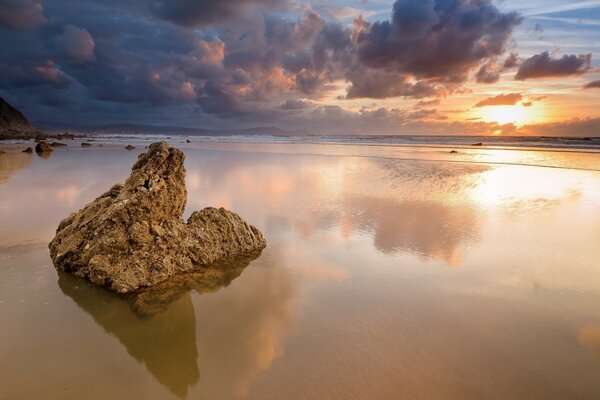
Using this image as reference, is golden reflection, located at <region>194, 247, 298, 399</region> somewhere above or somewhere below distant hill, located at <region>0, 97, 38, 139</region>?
below

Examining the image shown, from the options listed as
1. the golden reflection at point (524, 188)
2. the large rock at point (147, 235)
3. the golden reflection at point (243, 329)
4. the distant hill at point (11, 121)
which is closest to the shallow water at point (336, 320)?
the golden reflection at point (243, 329)

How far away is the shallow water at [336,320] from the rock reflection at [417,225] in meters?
0.06

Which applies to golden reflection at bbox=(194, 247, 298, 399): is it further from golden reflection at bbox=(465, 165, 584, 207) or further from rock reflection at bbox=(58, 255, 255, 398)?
golden reflection at bbox=(465, 165, 584, 207)

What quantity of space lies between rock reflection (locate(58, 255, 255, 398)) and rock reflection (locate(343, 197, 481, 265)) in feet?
9.26

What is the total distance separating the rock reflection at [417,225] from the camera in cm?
581

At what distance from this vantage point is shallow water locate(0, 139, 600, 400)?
8.86ft

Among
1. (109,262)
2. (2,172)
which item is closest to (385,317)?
(109,262)

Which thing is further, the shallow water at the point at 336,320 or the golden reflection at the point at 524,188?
the golden reflection at the point at 524,188

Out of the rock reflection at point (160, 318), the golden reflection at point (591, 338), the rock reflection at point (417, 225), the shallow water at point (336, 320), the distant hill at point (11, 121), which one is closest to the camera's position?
the shallow water at point (336, 320)

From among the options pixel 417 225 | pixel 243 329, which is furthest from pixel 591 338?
pixel 417 225

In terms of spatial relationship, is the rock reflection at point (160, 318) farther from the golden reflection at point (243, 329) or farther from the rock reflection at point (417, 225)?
the rock reflection at point (417, 225)

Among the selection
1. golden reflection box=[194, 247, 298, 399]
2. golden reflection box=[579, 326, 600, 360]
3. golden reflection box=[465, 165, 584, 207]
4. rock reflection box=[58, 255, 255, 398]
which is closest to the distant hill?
golden reflection box=[465, 165, 584, 207]

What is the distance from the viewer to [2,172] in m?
13.2

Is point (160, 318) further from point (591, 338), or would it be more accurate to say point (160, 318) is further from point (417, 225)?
point (417, 225)
